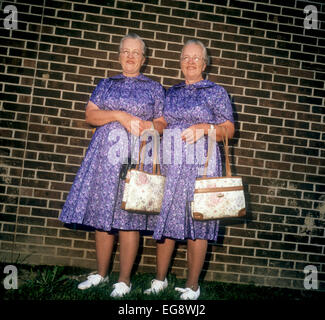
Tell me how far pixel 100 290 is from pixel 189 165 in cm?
129

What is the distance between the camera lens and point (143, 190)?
2.12 meters

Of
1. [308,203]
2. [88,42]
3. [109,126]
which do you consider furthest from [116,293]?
[88,42]

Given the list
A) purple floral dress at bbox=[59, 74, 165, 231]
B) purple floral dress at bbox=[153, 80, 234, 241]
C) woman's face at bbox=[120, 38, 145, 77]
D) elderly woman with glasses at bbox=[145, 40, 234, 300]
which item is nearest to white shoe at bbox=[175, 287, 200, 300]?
elderly woman with glasses at bbox=[145, 40, 234, 300]

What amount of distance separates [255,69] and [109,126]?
1.79 metres

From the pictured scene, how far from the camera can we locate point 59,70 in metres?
2.97

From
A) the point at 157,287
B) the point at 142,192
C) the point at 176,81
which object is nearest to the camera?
the point at 142,192

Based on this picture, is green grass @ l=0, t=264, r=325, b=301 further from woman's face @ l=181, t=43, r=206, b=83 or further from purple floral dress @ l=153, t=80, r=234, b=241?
woman's face @ l=181, t=43, r=206, b=83

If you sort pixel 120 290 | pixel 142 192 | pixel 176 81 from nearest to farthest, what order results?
pixel 142 192
pixel 120 290
pixel 176 81

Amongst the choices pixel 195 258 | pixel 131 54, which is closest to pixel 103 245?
pixel 195 258

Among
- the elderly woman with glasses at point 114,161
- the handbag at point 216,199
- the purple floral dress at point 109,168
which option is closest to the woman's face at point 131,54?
the elderly woman with glasses at point 114,161

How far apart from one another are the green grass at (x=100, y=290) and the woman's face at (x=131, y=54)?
1.93m

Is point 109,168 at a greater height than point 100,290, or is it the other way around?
point 109,168

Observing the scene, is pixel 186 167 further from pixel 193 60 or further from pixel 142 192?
pixel 193 60
